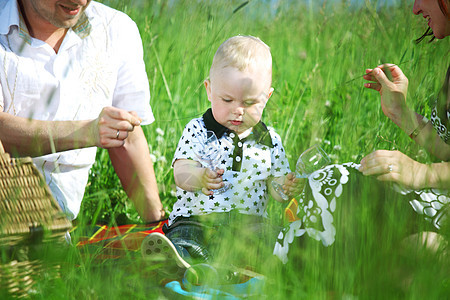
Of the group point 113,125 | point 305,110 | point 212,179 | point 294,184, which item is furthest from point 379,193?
point 305,110

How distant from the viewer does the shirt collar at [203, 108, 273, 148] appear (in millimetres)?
2182

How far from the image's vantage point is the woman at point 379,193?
63.9 inches

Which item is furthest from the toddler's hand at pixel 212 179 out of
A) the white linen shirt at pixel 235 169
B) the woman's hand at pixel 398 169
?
the woman's hand at pixel 398 169

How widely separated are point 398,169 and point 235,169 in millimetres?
719

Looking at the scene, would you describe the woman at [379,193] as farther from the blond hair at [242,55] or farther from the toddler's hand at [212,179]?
the blond hair at [242,55]

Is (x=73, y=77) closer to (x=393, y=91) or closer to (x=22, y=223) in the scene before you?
(x=22, y=223)

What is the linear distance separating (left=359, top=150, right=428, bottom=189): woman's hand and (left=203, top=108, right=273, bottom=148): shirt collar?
0.60m

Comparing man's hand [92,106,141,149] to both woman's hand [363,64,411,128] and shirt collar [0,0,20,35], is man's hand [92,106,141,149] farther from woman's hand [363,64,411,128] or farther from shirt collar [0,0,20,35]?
woman's hand [363,64,411,128]

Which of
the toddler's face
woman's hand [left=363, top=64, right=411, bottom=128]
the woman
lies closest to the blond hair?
the toddler's face

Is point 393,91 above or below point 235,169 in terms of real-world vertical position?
above

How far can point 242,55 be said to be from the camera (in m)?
2.06

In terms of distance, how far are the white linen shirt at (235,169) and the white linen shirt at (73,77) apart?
1.73ft

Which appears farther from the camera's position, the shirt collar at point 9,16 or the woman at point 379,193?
the shirt collar at point 9,16

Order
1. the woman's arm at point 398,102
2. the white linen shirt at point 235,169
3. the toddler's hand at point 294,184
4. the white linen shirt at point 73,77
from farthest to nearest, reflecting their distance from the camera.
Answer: the white linen shirt at point 73,77 → the white linen shirt at point 235,169 → the toddler's hand at point 294,184 → the woman's arm at point 398,102
